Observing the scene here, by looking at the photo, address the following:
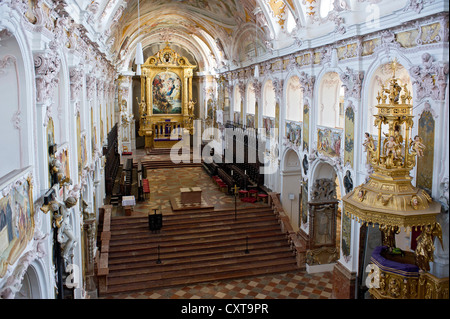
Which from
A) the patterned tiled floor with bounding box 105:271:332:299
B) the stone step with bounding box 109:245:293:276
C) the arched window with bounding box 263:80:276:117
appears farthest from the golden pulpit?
the arched window with bounding box 263:80:276:117

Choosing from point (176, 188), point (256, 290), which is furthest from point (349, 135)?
point (176, 188)

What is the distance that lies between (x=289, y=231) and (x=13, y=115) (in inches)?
443

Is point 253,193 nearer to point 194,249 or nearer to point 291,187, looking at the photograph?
point 291,187

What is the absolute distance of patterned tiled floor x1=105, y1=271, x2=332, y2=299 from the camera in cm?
1219

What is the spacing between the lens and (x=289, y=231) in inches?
593

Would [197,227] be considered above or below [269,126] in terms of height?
below

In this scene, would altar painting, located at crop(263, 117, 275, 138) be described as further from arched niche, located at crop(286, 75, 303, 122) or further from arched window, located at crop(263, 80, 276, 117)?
arched niche, located at crop(286, 75, 303, 122)

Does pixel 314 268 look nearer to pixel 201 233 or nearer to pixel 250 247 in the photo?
pixel 250 247

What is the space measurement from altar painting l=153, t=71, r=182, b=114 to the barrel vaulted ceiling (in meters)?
2.64

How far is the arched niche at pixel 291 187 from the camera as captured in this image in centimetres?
1653

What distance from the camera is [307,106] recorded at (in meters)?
14.0

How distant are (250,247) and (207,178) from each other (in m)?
8.49

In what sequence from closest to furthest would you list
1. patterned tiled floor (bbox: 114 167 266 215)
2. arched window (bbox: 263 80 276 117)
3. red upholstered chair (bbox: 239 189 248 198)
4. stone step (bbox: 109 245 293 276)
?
stone step (bbox: 109 245 293 276), patterned tiled floor (bbox: 114 167 266 215), red upholstered chair (bbox: 239 189 248 198), arched window (bbox: 263 80 276 117)

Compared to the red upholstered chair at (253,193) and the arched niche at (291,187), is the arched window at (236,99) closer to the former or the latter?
the red upholstered chair at (253,193)
